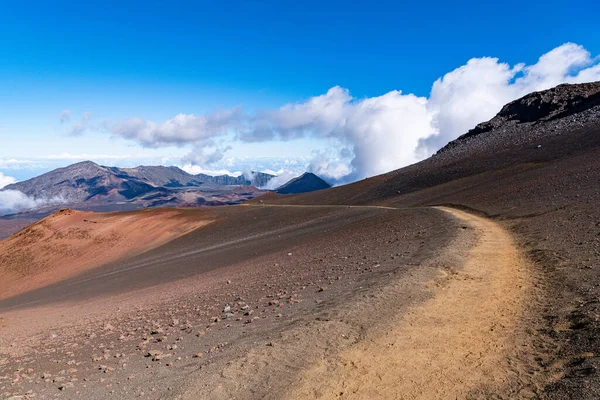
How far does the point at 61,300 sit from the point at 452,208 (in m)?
26.3

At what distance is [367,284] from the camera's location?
11.7 metres

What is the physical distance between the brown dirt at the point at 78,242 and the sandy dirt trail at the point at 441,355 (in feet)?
116

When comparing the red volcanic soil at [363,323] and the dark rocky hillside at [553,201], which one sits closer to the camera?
the red volcanic soil at [363,323]

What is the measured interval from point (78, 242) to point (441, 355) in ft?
151

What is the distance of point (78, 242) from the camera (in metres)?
44.3

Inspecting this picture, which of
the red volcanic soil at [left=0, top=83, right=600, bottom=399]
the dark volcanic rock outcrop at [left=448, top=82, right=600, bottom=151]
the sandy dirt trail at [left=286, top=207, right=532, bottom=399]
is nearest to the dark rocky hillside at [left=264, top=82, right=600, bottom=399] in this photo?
the red volcanic soil at [left=0, top=83, right=600, bottom=399]

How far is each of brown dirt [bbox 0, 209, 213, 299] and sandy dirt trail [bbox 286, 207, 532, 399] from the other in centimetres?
3537

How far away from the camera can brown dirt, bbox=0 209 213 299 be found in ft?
125

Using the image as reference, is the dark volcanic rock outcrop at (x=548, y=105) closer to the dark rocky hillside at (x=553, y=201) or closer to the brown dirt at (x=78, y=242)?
the dark rocky hillside at (x=553, y=201)

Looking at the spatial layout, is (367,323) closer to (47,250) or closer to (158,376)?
(158,376)

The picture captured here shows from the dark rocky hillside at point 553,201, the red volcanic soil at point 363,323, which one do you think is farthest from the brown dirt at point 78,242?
the dark rocky hillside at point 553,201

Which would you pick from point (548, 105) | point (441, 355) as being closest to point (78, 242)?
point (441, 355)

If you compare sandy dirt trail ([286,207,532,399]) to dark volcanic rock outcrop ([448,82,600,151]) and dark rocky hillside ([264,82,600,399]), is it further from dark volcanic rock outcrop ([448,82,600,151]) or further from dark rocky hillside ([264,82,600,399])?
dark volcanic rock outcrop ([448,82,600,151])

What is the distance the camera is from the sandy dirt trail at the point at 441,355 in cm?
645
